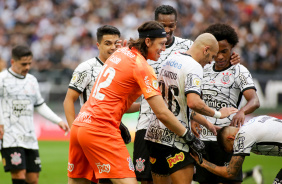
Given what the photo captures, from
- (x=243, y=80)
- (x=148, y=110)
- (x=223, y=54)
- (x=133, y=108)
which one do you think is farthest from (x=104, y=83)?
(x=243, y=80)

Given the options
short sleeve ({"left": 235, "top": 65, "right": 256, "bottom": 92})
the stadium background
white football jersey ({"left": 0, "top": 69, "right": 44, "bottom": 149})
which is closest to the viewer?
short sleeve ({"left": 235, "top": 65, "right": 256, "bottom": 92})

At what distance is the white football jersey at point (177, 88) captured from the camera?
19.1ft

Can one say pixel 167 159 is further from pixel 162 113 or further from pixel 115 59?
pixel 115 59

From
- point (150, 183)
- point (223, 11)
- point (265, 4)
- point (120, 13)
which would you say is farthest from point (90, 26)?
point (150, 183)

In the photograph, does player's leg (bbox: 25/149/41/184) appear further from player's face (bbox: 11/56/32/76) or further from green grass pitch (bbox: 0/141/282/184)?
green grass pitch (bbox: 0/141/282/184)

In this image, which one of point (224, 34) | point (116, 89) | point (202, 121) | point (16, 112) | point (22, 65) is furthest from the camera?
point (22, 65)

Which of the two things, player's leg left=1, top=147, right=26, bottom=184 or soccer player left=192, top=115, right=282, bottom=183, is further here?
player's leg left=1, top=147, right=26, bottom=184

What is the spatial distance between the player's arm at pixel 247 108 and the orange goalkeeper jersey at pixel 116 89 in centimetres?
160

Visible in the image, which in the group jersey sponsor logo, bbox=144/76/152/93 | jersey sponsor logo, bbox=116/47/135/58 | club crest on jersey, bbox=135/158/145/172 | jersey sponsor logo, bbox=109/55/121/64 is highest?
jersey sponsor logo, bbox=116/47/135/58

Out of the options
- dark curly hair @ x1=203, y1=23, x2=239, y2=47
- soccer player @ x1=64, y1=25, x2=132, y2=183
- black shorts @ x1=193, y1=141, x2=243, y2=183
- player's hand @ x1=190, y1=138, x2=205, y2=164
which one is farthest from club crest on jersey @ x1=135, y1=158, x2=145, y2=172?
dark curly hair @ x1=203, y1=23, x2=239, y2=47

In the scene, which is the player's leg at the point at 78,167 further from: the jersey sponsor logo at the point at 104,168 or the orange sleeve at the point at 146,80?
the orange sleeve at the point at 146,80

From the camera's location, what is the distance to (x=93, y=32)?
72.0 ft

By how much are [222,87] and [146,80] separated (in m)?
1.96

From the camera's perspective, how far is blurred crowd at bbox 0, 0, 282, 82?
64.2 ft
